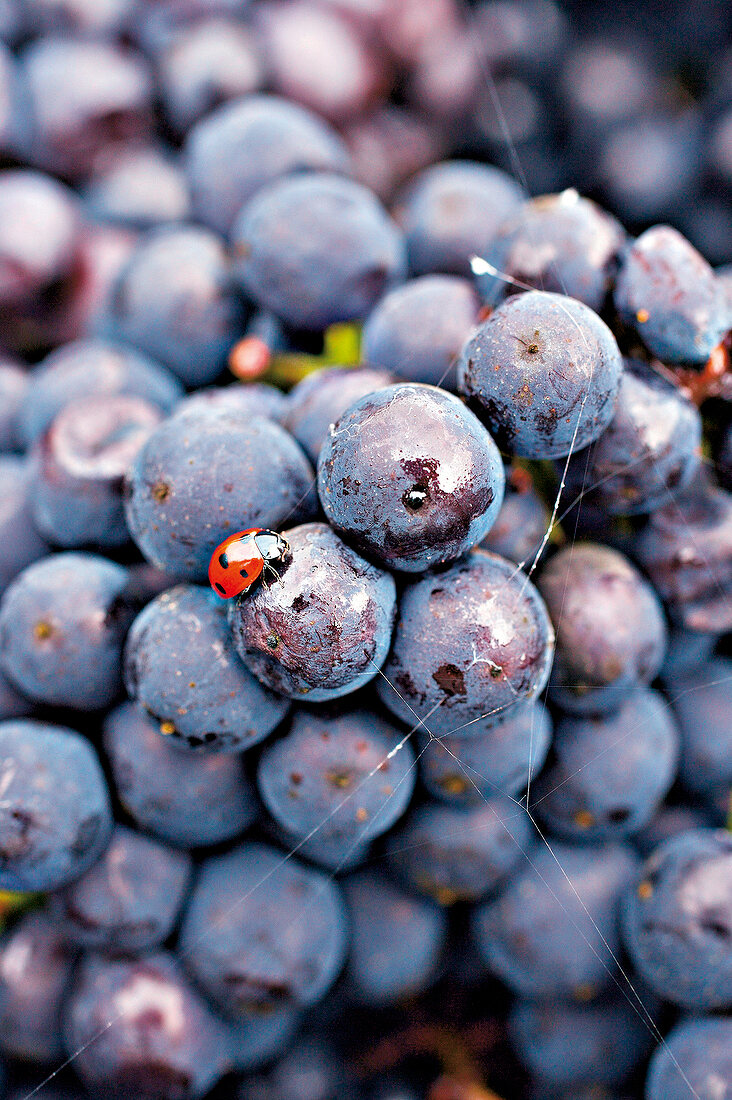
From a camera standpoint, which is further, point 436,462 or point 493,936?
point 493,936

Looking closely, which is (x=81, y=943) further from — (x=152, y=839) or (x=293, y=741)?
(x=293, y=741)

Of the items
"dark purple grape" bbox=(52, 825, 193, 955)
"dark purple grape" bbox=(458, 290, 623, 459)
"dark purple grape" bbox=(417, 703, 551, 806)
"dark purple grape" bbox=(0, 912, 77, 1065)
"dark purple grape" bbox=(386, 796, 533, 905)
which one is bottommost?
"dark purple grape" bbox=(0, 912, 77, 1065)

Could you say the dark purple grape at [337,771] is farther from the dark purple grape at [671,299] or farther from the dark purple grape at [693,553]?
the dark purple grape at [671,299]

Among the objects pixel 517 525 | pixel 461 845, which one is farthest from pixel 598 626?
pixel 461 845

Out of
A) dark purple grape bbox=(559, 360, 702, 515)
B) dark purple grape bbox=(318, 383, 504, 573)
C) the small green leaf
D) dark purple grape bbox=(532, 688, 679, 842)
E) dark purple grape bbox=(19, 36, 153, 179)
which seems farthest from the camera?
dark purple grape bbox=(19, 36, 153, 179)

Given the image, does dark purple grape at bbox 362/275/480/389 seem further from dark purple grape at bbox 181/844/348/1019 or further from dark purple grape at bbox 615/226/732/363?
dark purple grape at bbox 181/844/348/1019

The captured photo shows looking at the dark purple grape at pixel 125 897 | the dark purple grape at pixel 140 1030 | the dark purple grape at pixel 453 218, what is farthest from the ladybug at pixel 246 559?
the dark purple grape at pixel 453 218

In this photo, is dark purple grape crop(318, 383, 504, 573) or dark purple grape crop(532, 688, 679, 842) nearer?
dark purple grape crop(318, 383, 504, 573)

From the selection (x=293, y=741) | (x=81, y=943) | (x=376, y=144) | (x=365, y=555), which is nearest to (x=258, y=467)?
(x=365, y=555)

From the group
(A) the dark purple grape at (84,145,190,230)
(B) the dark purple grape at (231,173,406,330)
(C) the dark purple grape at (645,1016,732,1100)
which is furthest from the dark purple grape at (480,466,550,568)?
(A) the dark purple grape at (84,145,190,230)
